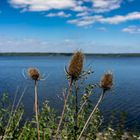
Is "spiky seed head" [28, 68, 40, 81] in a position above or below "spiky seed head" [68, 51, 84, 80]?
below

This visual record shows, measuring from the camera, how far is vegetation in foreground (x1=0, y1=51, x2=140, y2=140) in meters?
4.12

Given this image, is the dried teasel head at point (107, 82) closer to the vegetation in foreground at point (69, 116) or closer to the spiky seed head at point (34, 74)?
the vegetation in foreground at point (69, 116)

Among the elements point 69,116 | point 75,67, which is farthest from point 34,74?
point 69,116

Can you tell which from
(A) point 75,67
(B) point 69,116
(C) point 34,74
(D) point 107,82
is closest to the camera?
(A) point 75,67

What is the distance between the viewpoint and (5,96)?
11945mm

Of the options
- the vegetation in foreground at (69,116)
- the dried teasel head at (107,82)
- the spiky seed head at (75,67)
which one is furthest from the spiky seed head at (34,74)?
the dried teasel head at (107,82)

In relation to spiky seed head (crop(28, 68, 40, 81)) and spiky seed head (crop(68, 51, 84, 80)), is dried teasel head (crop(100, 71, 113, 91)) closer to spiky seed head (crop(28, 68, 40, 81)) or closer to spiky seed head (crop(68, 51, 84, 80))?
spiky seed head (crop(68, 51, 84, 80))

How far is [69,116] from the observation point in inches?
409

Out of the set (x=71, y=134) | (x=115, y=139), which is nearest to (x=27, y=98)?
(x=115, y=139)

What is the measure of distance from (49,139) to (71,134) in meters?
0.79

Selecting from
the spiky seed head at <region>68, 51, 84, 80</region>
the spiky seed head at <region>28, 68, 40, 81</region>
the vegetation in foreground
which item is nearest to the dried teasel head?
the vegetation in foreground

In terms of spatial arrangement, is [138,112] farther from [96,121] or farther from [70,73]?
[70,73]

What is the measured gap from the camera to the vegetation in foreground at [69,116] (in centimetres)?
412

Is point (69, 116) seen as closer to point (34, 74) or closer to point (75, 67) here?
point (34, 74)
